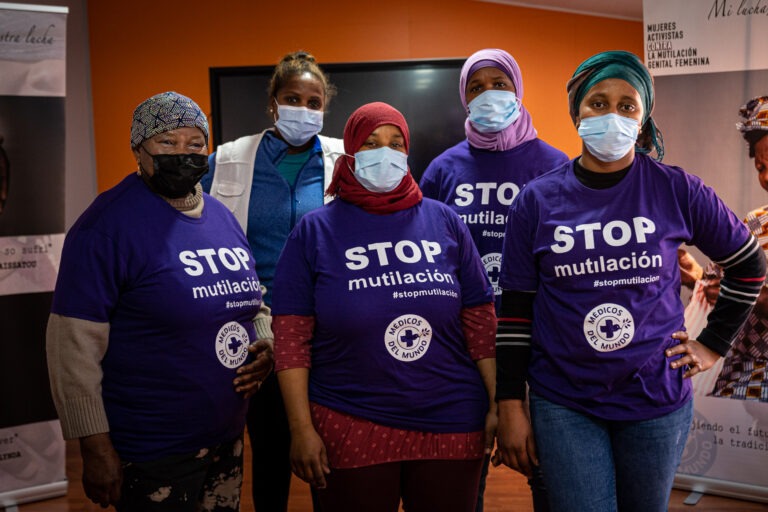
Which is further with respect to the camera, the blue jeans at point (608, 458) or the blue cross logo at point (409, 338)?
the blue cross logo at point (409, 338)

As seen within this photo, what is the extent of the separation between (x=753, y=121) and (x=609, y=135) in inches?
71.2

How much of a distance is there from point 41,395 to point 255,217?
1914 millimetres

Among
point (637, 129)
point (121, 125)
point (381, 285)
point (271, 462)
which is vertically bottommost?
point (271, 462)

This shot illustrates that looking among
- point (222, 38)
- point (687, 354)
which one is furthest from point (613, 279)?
point (222, 38)

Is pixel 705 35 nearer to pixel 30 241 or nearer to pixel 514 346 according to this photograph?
pixel 514 346

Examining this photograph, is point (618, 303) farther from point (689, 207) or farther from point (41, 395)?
point (41, 395)

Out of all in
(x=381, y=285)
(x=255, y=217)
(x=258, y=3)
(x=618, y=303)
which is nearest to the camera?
(x=618, y=303)

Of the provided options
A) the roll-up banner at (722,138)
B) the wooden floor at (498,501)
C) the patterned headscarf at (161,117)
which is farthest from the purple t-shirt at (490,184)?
the wooden floor at (498,501)

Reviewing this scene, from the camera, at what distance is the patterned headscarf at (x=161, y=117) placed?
186cm

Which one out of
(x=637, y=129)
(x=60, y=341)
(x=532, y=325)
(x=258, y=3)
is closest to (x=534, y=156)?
(x=637, y=129)

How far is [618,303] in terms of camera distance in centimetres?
165

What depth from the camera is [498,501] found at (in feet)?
11.4

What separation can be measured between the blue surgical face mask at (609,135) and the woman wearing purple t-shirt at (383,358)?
16.8 inches

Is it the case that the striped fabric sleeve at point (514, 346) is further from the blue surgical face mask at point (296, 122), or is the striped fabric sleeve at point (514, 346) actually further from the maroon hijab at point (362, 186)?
the blue surgical face mask at point (296, 122)
